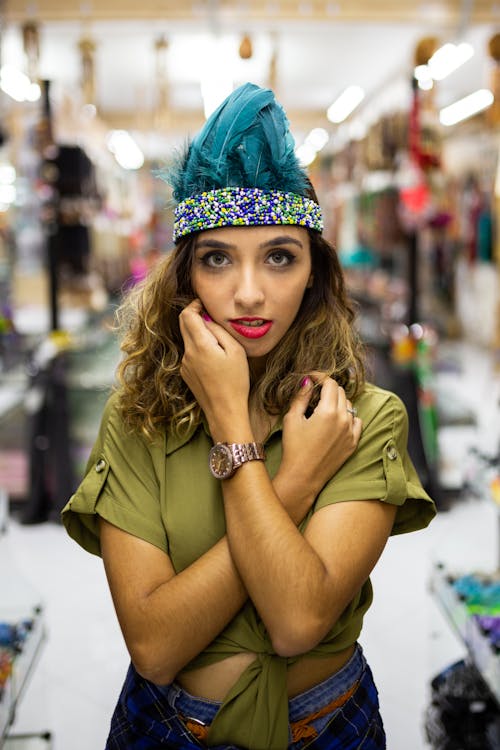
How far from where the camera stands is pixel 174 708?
113 cm

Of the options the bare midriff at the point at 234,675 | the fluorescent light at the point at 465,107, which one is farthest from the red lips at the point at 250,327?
the fluorescent light at the point at 465,107

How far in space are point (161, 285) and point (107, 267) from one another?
458 cm

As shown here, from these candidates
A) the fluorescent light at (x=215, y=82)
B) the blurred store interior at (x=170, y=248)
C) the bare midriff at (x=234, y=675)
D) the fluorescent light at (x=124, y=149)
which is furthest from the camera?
the fluorescent light at (x=124, y=149)

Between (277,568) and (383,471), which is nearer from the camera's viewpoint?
(277,568)

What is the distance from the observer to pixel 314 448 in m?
1.09

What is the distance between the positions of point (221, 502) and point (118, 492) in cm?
14

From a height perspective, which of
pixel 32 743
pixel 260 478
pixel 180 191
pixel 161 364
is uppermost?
pixel 180 191

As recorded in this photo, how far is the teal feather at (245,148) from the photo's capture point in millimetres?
1104

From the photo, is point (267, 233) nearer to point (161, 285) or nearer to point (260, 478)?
point (161, 285)

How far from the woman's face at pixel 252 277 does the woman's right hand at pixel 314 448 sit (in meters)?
0.13

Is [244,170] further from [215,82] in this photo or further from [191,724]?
[215,82]

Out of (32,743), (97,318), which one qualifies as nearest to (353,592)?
(32,743)

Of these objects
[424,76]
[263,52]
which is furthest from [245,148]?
[263,52]

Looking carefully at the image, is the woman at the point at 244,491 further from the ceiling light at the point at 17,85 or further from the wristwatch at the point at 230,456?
the ceiling light at the point at 17,85
